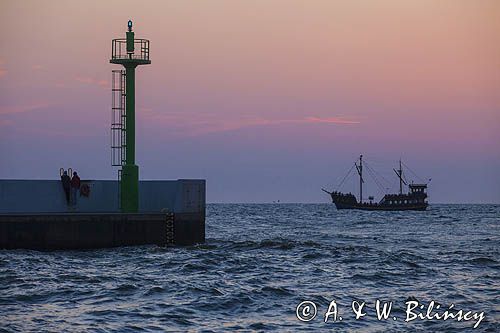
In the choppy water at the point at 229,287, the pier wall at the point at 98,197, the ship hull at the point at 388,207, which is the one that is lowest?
the choppy water at the point at 229,287

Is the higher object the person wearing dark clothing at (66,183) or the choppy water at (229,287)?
the person wearing dark clothing at (66,183)

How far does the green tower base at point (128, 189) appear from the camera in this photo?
38906 millimetres

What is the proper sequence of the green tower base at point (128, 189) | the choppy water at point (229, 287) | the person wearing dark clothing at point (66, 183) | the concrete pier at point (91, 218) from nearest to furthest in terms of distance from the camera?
1. the choppy water at point (229, 287)
2. the concrete pier at point (91, 218)
3. the person wearing dark clothing at point (66, 183)
4. the green tower base at point (128, 189)

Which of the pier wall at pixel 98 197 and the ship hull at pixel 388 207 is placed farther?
the ship hull at pixel 388 207

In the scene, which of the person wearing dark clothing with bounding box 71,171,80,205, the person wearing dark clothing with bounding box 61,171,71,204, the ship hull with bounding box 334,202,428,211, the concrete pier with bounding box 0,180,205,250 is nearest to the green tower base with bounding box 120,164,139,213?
the concrete pier with bounding box 0,180,205,250

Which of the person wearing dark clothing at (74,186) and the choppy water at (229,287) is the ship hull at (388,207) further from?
the person wearing dark clothing at (74,186)

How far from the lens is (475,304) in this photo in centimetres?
2322

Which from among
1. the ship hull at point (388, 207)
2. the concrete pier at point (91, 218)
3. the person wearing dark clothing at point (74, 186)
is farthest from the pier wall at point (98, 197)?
the ship hull at point (388, 207)

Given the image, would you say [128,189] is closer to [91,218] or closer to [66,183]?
[66,183]

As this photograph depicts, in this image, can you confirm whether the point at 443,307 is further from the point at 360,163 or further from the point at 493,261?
the point at 360,163

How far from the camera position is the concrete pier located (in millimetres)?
35688

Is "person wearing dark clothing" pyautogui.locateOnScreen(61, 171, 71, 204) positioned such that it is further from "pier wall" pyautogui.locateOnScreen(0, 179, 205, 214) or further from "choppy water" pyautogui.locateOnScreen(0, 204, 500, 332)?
"choppy water" pyautogui.locateOnScreen(0, 204, 500, 332)

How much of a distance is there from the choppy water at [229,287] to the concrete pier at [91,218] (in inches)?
39.8

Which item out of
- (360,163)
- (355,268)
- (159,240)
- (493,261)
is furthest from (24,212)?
(360,163)
